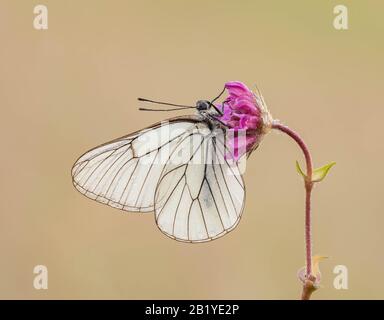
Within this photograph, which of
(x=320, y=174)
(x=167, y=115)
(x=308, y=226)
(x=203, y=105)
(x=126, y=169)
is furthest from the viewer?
(x=167, y=115)

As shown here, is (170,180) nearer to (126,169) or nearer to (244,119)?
(126,169)

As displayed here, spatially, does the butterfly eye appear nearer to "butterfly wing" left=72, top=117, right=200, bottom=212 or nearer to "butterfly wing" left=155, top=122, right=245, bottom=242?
"butterfly wing" left=155, top=122, right=245, bottom=242

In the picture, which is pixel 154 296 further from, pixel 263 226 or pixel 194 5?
pixel 194 5

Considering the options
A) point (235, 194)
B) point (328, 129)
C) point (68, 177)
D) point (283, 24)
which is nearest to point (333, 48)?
point (283, 24)

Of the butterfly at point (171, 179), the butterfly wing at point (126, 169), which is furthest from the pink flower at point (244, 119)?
the butterfly wing at point (126, 169)

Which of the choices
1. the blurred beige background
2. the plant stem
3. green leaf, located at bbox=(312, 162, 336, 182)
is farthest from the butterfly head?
the blurred beige background

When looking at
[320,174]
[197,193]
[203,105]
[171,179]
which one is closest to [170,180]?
[171,179]
